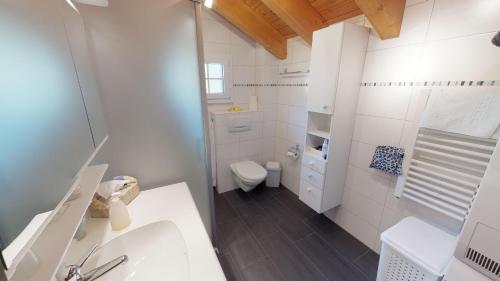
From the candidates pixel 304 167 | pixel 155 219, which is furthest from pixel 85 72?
pixel 304 167

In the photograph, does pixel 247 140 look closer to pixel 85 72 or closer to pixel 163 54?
pixel 163 54

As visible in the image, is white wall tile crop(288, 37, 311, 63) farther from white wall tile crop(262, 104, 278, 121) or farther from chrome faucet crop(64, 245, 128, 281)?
chrome faucet crop(64, 245, 128, 281)

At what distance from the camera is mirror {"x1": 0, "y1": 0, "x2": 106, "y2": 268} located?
1.20ft

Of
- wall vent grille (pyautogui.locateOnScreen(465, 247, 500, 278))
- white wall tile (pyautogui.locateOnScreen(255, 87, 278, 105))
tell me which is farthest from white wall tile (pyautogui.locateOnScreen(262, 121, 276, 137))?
wall vent grille (pyautogui.locateOnScreen(465, 247, 500, 278))

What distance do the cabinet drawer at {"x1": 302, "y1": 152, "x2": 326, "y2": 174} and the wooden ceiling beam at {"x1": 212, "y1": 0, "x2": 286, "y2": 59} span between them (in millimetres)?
1372

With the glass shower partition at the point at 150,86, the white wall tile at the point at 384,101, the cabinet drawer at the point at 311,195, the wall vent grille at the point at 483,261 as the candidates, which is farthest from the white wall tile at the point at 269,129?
the wall vent grille at the point at 483,261

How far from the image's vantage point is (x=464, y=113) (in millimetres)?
1013

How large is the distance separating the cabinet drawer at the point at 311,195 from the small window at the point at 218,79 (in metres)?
1.52

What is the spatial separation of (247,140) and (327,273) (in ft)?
5.64

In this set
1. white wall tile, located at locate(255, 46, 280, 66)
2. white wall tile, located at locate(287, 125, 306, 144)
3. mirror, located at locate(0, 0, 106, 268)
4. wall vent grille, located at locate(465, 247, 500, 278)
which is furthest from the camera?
white wall tile, located at locate(255, 46, 280, 66)

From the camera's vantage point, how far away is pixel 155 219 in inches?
38.3

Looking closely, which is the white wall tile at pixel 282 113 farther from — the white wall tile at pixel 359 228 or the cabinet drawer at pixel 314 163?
the white wall tile at pixel 359 228

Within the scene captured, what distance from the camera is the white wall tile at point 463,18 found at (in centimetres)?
98

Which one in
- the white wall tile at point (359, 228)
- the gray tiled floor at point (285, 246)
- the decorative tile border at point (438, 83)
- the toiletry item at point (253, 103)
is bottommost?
the gray tiled floor at point (285, 246)
